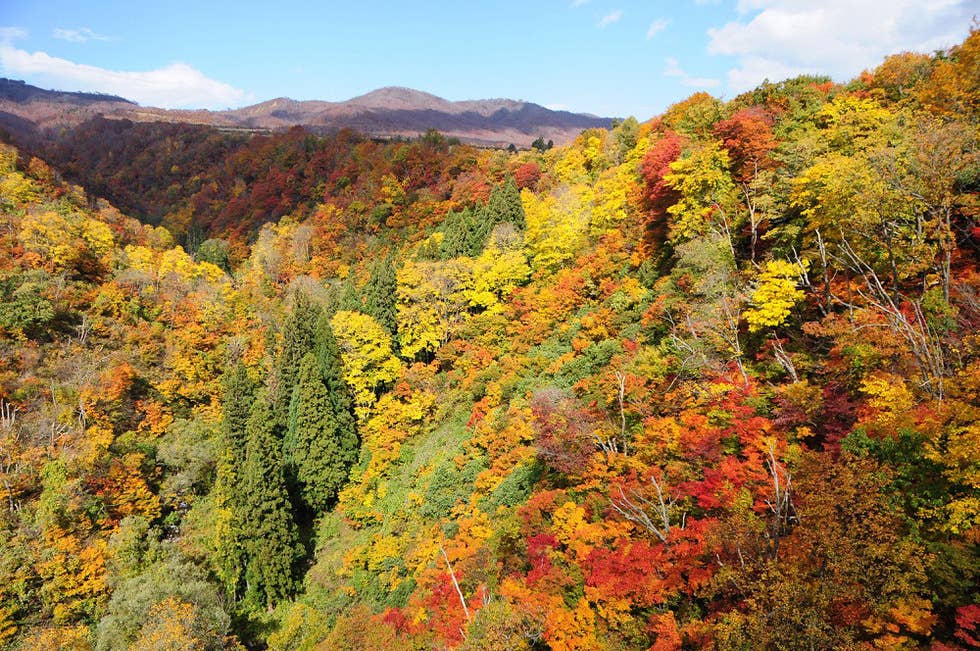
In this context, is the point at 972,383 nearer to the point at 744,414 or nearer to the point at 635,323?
the point at 744,414

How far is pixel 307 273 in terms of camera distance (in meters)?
61.5

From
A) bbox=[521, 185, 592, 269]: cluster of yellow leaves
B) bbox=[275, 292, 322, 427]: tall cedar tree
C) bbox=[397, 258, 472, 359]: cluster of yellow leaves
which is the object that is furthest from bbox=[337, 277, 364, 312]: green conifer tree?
bbox=[521, 185, 592, 269]: cluster of yellow leaves

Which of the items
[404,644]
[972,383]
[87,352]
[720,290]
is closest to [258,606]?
[404,644]

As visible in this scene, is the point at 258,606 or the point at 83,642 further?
the point at 258,606

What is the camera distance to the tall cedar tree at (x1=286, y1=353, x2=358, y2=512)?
34156 millimetres

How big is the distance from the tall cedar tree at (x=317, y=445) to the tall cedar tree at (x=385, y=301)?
712cm

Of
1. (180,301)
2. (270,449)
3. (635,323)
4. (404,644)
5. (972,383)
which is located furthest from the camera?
(180,301)

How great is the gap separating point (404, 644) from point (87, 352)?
38690 millimetres

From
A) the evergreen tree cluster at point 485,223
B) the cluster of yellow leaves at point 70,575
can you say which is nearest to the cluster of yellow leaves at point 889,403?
the evergreen tree cluster at point 485,223

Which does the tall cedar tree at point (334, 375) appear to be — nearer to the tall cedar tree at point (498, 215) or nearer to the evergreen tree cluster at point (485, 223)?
the evergreen tree cluster at point (485, 223)

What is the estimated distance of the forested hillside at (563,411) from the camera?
1227 cm

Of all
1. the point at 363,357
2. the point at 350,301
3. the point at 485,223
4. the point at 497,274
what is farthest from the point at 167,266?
the point at 497,274

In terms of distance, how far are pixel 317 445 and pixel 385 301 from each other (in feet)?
42.8

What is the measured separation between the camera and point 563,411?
878 inches
